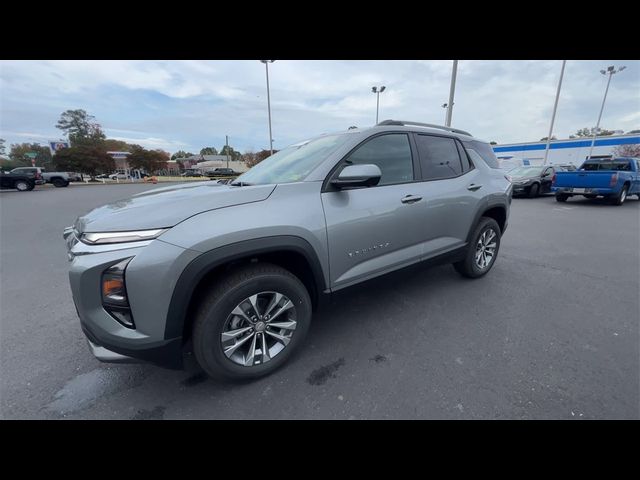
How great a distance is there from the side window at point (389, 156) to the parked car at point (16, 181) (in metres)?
27.5

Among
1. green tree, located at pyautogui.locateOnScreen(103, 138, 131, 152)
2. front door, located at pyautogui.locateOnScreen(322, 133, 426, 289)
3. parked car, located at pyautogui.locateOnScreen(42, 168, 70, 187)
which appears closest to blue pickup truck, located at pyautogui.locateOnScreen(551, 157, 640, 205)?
front door, located at pyautogui.locateOnScreen(322, 133, 426, 289)

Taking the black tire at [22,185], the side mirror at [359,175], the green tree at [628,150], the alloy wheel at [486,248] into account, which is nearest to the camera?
the side mirror at [359,175]

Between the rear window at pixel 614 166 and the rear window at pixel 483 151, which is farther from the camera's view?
the rear window at pixel 614 166

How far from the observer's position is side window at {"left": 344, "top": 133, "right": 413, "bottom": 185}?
2516mm

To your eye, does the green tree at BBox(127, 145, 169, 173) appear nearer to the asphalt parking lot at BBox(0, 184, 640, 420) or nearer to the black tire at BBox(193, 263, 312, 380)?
the asphalt parking lot at BBox(0, 184, 640, 420)

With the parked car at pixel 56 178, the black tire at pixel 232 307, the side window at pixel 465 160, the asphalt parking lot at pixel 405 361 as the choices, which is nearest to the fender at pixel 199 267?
the black tire at pixel 232 307

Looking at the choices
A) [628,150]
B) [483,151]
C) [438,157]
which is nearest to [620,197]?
[483,151]

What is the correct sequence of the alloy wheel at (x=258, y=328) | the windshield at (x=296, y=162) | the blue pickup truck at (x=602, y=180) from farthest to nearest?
1. the blue pickup truck at (x=602, y=180)
2. the windshield at (x=296, y=162)
3. the alloy wheel at (x=258, y=328)

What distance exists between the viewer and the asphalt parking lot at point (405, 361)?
6.08 ft

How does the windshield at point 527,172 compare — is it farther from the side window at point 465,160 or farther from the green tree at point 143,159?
the green tree at point 143,159

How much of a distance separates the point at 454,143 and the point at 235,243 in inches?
113

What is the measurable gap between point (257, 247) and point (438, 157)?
2310 millimetres

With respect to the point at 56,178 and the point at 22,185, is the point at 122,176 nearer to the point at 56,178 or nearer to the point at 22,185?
the point at 56,178
